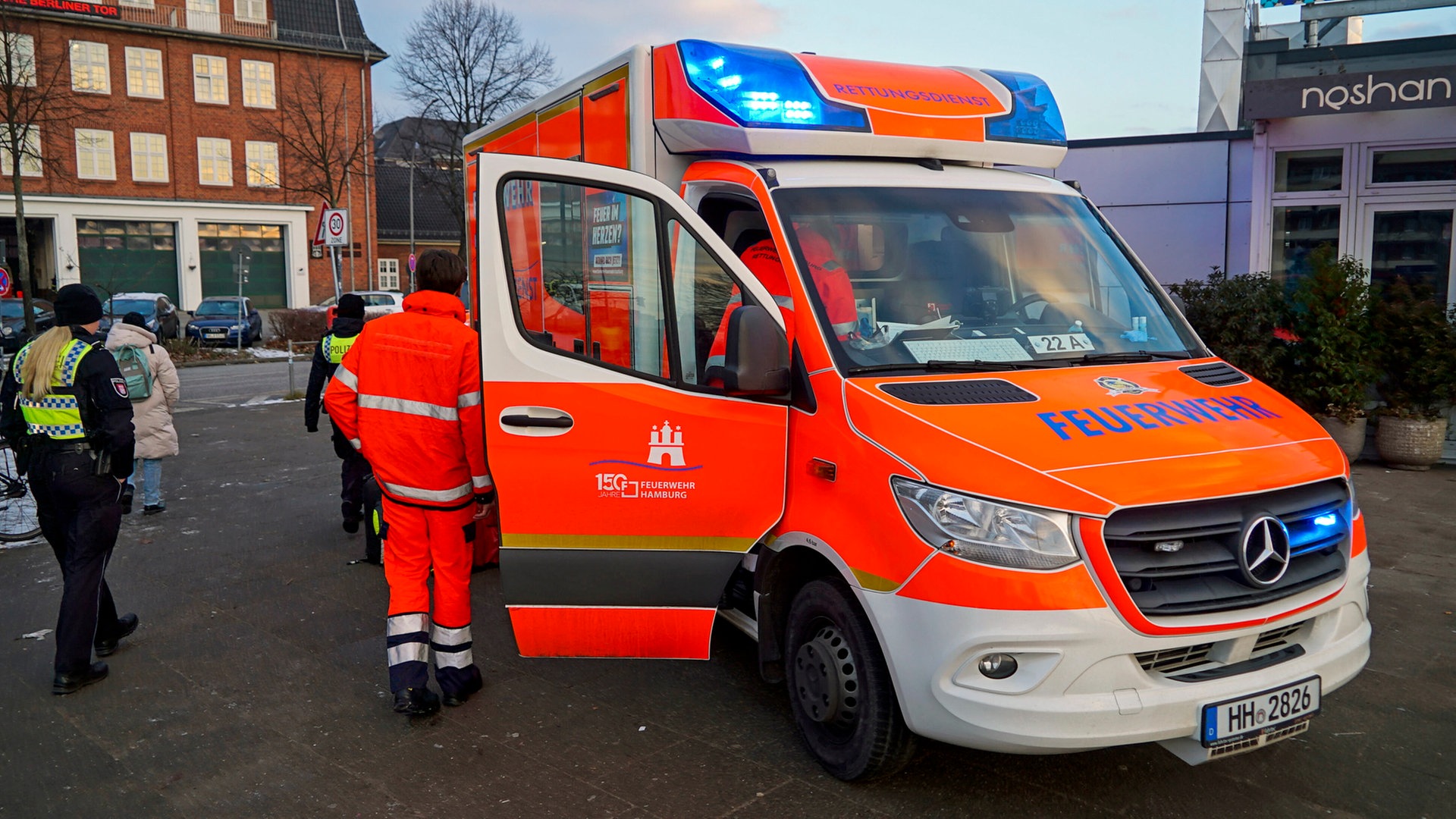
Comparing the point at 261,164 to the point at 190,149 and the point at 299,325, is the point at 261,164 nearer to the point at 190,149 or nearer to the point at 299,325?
the point at 190,149

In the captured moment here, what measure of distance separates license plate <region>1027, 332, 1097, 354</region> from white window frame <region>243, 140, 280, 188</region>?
4518 centimetres

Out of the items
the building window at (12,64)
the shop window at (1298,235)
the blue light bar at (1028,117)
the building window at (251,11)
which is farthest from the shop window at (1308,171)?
the building window at (251,11)

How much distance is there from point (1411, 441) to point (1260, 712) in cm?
769

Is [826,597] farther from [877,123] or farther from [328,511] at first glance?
[328,511]

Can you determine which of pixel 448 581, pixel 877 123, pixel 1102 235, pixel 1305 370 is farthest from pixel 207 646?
pixel 1305 370

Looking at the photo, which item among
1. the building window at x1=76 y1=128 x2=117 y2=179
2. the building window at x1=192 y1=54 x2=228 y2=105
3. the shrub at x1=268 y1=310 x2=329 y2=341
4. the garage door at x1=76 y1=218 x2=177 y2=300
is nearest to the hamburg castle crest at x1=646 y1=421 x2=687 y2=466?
the shrub at x1=268 y1=310 x2=329 y2=341

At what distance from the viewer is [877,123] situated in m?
4.71

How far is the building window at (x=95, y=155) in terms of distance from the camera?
40.1 m

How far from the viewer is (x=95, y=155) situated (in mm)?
40469

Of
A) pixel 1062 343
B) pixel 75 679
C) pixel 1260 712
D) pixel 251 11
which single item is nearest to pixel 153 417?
pixel 75 679

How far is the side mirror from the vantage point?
3691 millimetres

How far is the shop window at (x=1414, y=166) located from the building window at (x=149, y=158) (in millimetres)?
42524

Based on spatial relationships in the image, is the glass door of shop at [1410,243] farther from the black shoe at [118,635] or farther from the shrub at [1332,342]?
the black shoe at [118,635]

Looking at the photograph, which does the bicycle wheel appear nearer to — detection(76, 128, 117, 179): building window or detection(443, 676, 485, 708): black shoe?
detection(443, 676, 485, 708): black shoe
